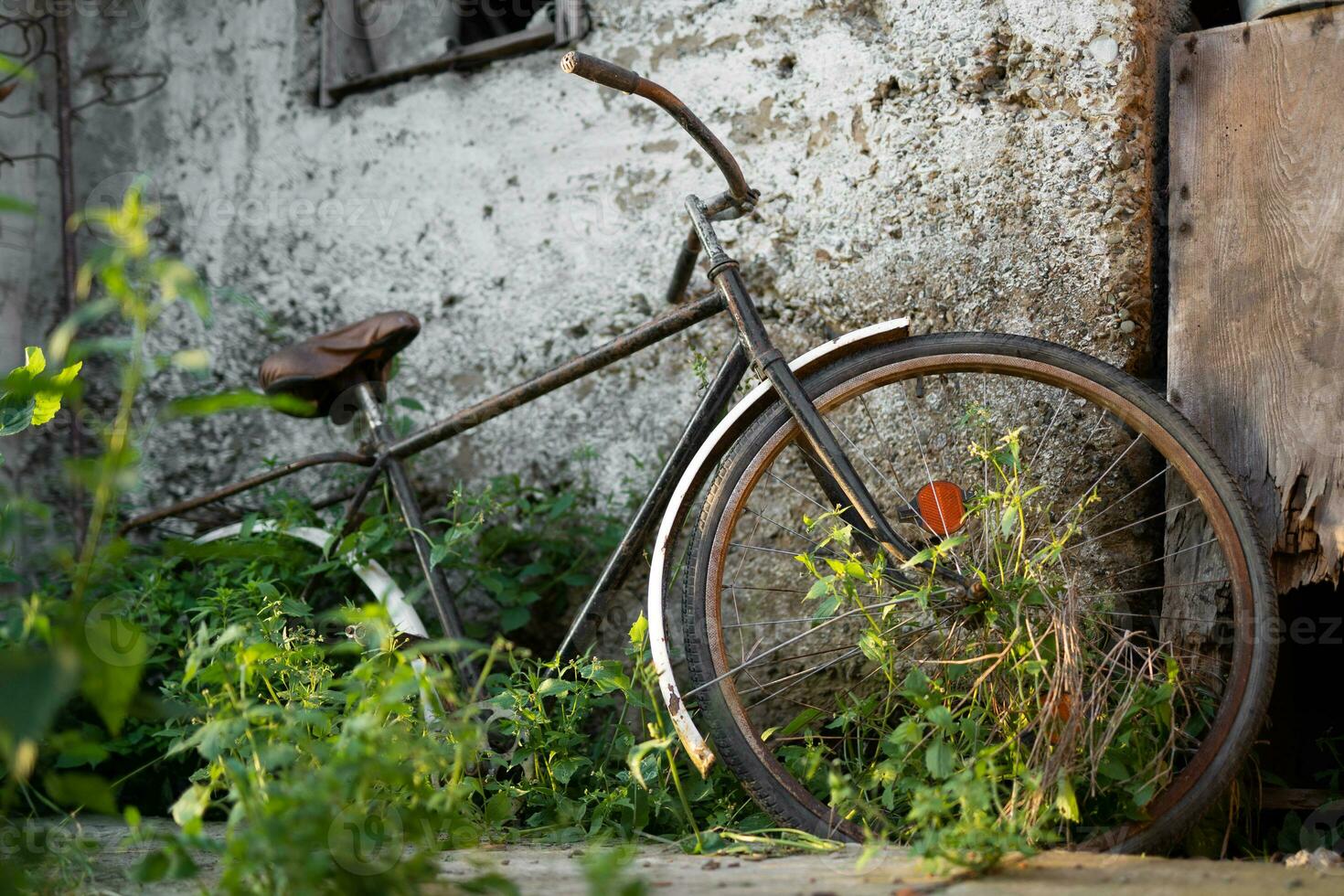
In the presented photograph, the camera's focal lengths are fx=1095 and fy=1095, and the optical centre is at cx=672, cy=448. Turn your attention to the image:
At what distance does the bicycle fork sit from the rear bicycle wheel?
0.14 feet

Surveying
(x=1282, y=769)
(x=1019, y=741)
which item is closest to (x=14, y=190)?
(x=1019, y=741)

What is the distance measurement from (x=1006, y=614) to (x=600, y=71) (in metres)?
1.17

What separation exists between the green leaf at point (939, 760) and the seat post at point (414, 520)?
3.58 feet

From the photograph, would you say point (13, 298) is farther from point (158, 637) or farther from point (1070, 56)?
point (1070, 56)

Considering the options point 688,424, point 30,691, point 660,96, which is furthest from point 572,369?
point 30,691

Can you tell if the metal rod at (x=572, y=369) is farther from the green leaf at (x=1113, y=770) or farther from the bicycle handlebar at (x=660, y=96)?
the green leaf at (x=1113, y=770)

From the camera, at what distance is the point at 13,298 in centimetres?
339

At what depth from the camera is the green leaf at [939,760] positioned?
1.63 m

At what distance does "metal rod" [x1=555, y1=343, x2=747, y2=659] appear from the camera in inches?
87.2

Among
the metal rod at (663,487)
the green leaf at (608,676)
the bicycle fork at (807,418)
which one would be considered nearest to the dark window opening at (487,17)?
the bicycle fork at (807,418)

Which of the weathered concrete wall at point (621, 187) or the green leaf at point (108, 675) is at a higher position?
the weathered concrete wall at point (621, 187)

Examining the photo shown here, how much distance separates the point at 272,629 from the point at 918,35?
186 centimetres

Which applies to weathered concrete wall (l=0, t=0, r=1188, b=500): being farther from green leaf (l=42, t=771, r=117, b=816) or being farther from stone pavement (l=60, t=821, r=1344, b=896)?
green leaf (l=42, t=771, r=117, b=816)

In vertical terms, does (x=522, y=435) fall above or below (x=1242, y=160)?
below
